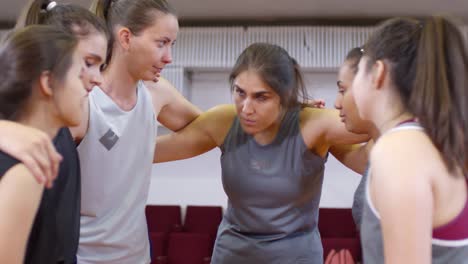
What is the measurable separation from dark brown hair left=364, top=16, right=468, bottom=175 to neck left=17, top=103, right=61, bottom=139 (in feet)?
2.39

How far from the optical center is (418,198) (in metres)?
0.98

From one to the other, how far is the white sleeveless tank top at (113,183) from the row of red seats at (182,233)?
2.71 meters

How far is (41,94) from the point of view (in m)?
1.19

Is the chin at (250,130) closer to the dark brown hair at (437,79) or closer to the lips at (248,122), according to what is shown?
the lips at (248,122)

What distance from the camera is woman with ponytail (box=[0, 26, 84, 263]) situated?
1.16 m

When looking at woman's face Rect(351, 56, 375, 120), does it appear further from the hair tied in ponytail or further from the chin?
the hair tied in ponytail

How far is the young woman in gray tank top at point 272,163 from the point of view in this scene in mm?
1913

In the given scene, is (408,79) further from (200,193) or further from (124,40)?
(200,193)

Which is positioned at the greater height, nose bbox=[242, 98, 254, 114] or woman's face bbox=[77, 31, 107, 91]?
woman's face bbox=[77, 31, 107, 91]

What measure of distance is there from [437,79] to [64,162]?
90 centimetres

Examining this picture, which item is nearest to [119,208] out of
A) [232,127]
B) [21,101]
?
[232,127]

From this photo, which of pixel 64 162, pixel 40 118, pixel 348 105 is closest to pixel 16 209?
pixel 40 118

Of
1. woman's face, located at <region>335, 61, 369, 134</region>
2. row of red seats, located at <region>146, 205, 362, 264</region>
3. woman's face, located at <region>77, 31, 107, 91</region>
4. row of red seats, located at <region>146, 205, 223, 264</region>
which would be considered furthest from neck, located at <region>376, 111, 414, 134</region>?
row of red seats, located at <region>146, 205, 223, 264</region>

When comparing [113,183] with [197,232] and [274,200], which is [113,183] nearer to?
[274,200]
